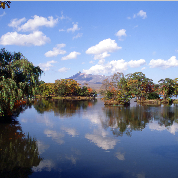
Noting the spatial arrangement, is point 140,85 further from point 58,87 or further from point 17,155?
point 17,155

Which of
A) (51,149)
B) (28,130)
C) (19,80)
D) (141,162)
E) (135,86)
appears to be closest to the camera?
(141,162)

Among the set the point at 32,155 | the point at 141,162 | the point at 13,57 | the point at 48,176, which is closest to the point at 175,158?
the point at 141,162

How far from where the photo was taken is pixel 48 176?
375 inches

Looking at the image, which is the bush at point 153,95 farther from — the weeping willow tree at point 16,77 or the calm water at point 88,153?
the weeping willow tree at point 16,77

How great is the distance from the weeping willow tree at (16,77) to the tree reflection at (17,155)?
426 centimetres

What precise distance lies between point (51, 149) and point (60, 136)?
350 centimetres

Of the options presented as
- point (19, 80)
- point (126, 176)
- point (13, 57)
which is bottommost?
point (126, 176)

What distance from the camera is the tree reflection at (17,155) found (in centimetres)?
999

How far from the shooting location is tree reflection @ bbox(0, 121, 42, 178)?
9.99 metres

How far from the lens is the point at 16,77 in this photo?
22688 mm

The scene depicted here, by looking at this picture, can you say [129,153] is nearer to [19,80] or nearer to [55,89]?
[19,80]

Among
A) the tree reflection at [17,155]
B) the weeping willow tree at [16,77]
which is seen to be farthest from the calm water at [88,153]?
the weeping willow tree at [16,77]

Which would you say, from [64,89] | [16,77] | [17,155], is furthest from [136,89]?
[17,155]

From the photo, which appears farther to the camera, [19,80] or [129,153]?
[19,80]
